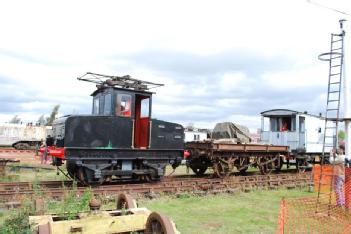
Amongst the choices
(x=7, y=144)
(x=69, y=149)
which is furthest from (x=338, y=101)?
(x=7, y=144)

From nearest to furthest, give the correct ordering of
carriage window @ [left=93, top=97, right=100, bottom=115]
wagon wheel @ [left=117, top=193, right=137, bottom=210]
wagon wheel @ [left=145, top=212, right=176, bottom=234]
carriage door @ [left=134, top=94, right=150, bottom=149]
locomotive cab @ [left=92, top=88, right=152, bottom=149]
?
wagon wheel @ [left=145, top=212, right=176, bottom=234]
wagon wheel @ [left=117, top=193, right=137, bottom=210]
locomotive cab @ [left=92, top=88, right=152, bottom=149]
carriage door @ [left=134, top=94, right=150, bottom=149]
carriage window @ [left=93, top=97, right=100, bottom=115]

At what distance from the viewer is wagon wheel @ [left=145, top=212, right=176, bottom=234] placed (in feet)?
13.9

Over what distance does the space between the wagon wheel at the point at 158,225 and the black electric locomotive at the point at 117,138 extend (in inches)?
277

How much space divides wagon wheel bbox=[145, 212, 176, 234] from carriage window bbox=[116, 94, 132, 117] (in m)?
7.90

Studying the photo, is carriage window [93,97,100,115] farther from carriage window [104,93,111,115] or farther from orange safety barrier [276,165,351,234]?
orange safety barrier [276,165,351,234]

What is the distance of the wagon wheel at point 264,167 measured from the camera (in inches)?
689

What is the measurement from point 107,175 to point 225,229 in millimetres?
5657

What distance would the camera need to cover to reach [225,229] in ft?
23.8

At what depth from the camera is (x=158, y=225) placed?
14.5 ft

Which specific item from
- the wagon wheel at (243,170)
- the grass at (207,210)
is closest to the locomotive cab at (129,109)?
the grass at (207,210)

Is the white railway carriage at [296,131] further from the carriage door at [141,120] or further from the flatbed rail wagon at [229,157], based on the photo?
the carriage door at [141,120]

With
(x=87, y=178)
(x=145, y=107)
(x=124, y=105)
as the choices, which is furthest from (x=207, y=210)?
(x=145, y=107)

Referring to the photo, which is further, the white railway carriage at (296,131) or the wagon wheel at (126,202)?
the white railway carriage at (296,131)

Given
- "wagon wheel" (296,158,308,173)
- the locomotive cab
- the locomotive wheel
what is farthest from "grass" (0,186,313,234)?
"wagon wheel" (296,158,308,173)
